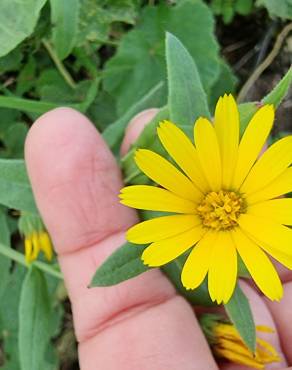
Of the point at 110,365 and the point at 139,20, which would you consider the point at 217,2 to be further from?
→ the point at 110,365

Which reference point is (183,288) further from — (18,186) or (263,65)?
(263,65)

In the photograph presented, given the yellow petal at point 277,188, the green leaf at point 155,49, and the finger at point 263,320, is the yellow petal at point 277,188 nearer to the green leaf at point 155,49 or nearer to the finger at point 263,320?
the finger at point 263,320

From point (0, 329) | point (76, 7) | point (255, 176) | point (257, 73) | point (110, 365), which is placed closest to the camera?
point (255, 176)

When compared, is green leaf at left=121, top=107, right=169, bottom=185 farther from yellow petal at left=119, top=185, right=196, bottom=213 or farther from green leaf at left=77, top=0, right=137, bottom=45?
green leaf at left=77, top=0, right=137, bottom=45

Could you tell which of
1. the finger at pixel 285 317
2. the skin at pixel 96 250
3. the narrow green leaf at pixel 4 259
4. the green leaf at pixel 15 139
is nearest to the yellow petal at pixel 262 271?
the skin at pixel 96 250

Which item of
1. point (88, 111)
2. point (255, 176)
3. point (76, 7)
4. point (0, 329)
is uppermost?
point (76, 7)

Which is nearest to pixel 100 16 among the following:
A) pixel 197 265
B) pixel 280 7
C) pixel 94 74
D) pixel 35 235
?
pixel 94 74

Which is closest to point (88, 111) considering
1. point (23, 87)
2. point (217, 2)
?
point (23, 87)
